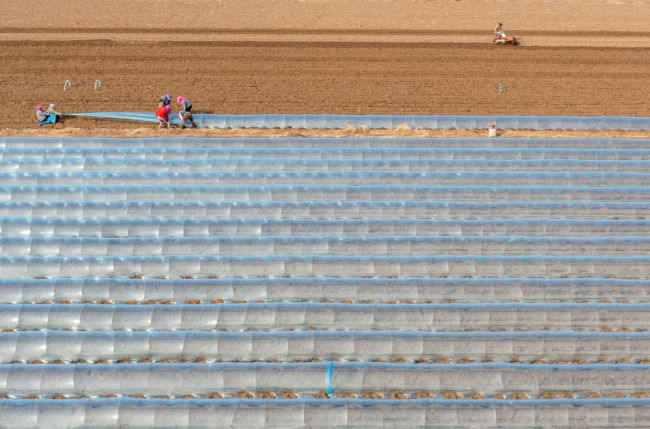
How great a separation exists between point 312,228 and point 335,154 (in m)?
2.57

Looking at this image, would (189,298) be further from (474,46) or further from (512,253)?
(474,46)

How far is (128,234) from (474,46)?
51.6ft

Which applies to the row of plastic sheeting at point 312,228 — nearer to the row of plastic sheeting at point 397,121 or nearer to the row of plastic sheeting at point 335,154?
the row of plastic sheeting at point 335,154

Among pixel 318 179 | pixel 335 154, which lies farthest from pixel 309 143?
pixel 318 179

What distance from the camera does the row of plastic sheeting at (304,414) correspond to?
5.97 m

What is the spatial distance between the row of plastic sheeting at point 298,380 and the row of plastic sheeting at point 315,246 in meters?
2.33

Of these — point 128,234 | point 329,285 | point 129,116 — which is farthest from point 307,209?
point 129,116

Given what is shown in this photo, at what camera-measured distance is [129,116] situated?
13.7 m

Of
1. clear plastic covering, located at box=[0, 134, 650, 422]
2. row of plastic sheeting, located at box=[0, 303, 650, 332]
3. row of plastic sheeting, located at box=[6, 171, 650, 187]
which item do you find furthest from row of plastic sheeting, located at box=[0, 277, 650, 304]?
row of plastic sheeting, located at box=[6, 171, 650, 187]

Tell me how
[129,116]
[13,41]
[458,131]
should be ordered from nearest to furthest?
[458,131] < [129,116] < [13,41]

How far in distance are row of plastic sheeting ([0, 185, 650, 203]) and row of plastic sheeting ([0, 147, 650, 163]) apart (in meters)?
1.27

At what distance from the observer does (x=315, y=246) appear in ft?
27.3

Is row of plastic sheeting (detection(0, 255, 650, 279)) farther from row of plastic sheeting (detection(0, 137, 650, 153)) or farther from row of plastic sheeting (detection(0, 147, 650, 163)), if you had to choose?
row of plastic sheeting (detection(0, 137, 650, 153))

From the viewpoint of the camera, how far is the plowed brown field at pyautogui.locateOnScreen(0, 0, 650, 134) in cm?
1484
